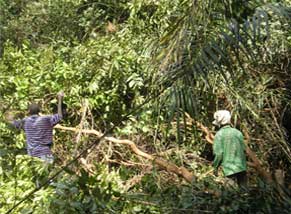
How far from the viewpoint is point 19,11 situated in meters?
9.62

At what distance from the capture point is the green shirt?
4.93 meters

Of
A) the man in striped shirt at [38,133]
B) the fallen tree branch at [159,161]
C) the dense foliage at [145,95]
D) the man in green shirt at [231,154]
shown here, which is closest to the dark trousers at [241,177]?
the man in green shirt at [231,154]

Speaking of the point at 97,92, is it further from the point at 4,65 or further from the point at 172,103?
the point at 172,103

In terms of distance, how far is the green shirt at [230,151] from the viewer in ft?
16.2

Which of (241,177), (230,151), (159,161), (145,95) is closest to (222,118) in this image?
(230,151)

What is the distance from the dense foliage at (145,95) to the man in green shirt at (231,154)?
8.7 inches

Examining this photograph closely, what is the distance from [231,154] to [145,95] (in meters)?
1.79

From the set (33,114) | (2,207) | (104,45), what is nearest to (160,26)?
(104,45)

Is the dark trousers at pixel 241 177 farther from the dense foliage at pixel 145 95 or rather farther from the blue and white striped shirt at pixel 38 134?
the blue and white striped shirt at pixel 38 134

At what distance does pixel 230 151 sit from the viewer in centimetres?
493

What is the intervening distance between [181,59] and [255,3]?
803 millimetres

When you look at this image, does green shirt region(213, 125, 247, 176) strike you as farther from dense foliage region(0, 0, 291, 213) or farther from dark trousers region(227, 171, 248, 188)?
dense foliage region(0, 0, 291, 213)

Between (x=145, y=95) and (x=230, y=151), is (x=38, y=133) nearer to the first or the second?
(x=145, y=95)

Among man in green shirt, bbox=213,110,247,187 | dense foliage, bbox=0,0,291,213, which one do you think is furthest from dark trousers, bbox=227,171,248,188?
dense foliage, bbox=0,0,291,213
